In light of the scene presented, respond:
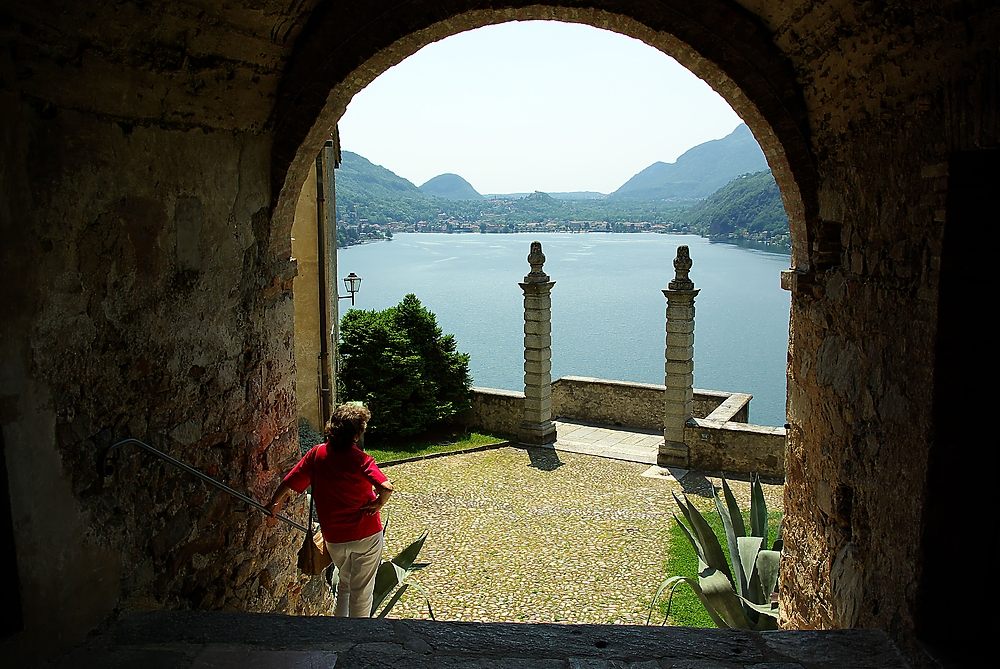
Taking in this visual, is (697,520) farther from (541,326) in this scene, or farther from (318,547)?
(541,326)

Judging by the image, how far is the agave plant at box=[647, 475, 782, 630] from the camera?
4336mm

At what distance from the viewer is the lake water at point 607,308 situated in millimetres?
19516

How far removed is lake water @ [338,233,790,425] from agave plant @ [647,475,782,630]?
7253 mm

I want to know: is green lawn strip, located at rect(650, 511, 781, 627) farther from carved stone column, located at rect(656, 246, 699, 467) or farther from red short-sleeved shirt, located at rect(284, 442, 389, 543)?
red short-sleeved shirt, located at rect(284, 442, 389, 543)

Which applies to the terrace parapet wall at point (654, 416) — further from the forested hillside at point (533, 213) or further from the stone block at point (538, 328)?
the forested hillside at point (533, 213)

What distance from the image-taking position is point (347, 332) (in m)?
12.9

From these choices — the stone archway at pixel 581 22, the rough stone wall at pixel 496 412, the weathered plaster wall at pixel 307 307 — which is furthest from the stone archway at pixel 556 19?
the rough stone wall at pixel 496 412

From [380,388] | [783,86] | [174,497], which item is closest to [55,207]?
[174,497]

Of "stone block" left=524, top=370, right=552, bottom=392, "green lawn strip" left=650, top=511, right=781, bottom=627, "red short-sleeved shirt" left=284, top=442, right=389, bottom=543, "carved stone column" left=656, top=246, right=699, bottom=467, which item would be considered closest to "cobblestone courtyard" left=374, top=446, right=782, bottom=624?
"green lawn strip" left=650, top=511, right=781, bottom=627

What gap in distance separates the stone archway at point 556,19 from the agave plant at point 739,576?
185cm

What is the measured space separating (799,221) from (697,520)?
2.17 meters

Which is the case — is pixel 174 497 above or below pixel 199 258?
below

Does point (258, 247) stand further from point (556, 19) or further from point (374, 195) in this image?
point (374, 195)

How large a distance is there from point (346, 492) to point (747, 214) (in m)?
34.5
